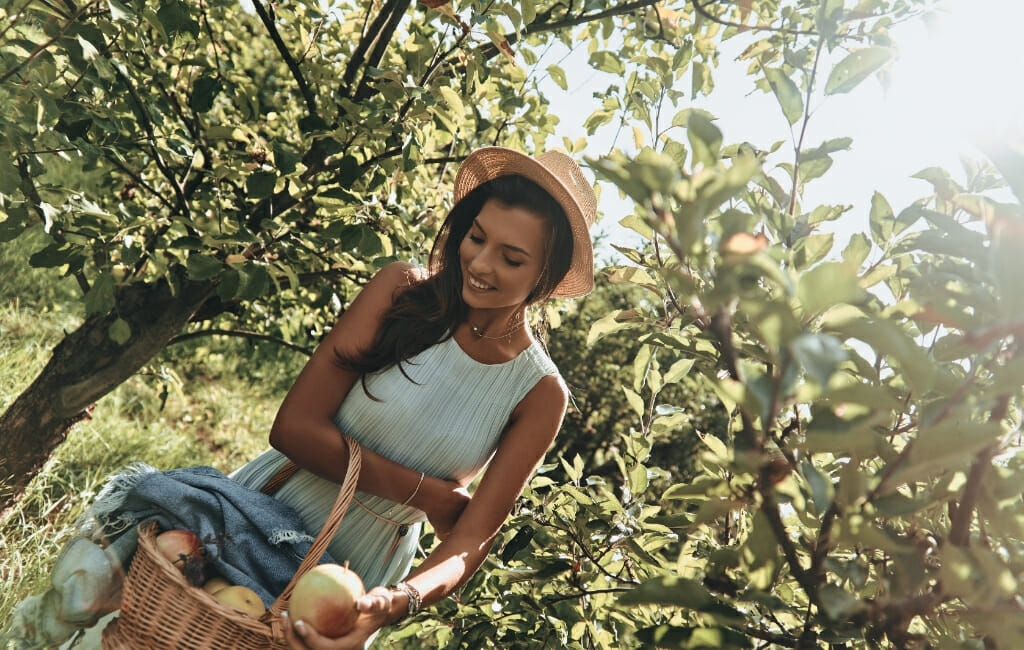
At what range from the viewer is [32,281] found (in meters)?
5.43

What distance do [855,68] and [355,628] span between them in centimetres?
110

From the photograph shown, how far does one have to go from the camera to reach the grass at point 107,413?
3312 millimetres

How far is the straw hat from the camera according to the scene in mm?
1901

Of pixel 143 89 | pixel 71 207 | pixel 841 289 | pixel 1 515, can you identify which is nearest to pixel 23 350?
pixel 1 515

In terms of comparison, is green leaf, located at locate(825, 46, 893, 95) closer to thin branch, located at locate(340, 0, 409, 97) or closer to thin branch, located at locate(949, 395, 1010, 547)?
thin branch, located at locate(949, 395, 1010, 547)

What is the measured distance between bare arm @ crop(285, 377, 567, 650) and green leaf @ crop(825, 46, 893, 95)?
996 millimetres

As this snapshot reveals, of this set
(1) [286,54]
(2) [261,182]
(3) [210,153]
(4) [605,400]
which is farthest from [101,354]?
(4) [605,400]

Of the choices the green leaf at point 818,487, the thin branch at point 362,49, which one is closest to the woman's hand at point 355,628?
the green leaf at point 818,487

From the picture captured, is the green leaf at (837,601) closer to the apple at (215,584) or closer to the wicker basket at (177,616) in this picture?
the wicker basket at (177,616)

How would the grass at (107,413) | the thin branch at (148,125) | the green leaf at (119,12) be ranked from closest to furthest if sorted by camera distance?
1. the green leaf at (119,12)
2. the thin branch at (148,125)
3. the grass at (107,413)

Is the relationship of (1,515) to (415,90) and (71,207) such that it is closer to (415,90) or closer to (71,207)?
(71,207)

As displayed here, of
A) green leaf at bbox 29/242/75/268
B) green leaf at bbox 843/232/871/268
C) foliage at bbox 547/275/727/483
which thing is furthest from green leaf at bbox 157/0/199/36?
foliage at bbox 547/275/727/483

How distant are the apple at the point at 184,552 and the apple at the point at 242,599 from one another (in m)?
0.05

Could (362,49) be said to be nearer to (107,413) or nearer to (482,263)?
(482,263)
